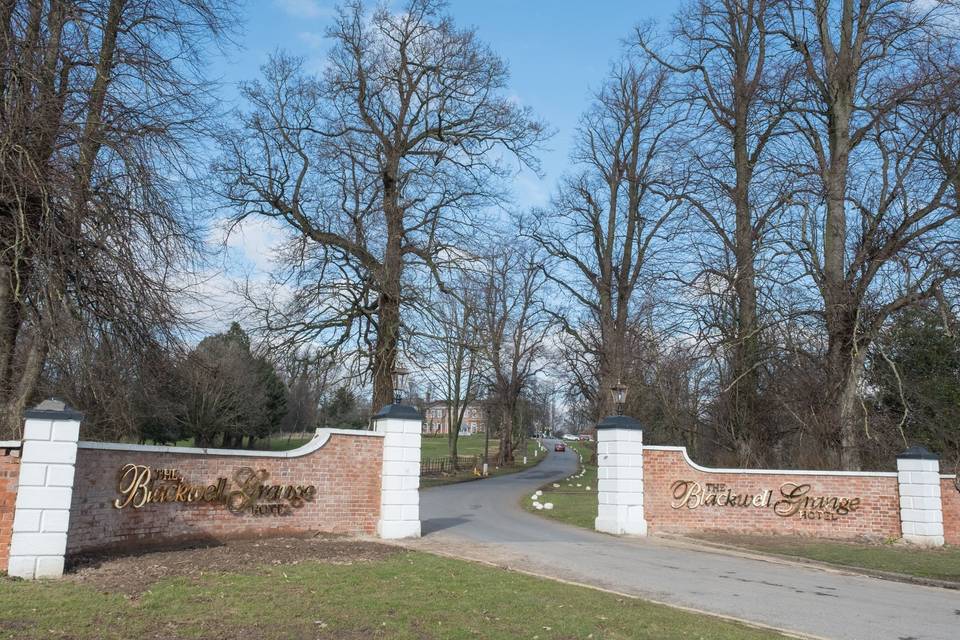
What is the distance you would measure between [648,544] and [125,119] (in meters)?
12.3

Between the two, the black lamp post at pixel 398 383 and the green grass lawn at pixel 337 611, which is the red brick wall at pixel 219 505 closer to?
the green grass lawn at pixel 337 611

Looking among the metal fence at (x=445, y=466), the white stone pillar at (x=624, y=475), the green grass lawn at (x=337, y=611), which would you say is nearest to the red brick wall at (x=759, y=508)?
the white stone pillar at (x=624, y=475)

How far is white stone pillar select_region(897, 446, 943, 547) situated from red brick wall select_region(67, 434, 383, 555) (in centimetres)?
1169

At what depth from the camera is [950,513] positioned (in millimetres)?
16531

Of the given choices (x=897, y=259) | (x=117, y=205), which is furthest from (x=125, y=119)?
(x=897, y=259)

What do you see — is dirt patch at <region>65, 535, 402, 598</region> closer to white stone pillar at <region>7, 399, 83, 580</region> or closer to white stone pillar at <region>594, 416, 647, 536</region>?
white stone pillar at <region>7, 399, 83, 580</region>

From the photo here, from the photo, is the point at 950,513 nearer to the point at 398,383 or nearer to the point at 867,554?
the point at 867,554

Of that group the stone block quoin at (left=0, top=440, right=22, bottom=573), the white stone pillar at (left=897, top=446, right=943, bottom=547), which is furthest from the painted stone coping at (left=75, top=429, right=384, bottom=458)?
the white stone pillar at (left=897, top=446, right=943, bottom=547)

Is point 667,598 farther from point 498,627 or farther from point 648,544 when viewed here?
point 648,544

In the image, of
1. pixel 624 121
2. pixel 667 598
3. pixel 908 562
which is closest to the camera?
pixel 667 598

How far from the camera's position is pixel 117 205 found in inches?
417

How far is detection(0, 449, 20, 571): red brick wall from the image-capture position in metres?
9.09

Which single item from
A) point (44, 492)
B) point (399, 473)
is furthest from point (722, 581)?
point (44, 492)

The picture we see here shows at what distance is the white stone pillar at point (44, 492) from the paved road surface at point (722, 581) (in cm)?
625
